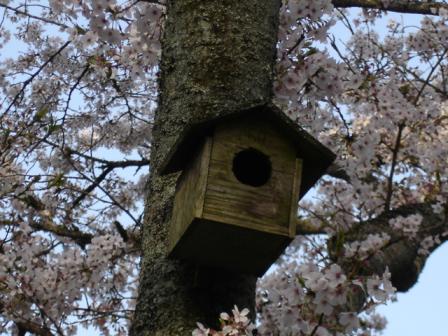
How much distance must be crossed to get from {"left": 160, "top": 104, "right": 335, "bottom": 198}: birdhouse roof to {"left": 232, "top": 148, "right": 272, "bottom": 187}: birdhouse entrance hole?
0.11 meters

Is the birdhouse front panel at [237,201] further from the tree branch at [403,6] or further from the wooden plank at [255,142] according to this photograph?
the tree branch at [403,6]

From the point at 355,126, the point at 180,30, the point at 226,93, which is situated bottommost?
the point at 226,93

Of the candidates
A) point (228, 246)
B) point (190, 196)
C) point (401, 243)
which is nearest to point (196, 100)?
point (190, 196)

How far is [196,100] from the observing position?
232cm

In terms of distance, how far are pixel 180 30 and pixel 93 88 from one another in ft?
13.2

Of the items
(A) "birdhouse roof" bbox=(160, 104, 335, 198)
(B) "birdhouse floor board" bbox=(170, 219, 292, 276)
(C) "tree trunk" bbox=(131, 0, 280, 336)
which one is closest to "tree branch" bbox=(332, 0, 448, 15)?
(C) "tree trunk" bbox=(131, 0, 280, 336)

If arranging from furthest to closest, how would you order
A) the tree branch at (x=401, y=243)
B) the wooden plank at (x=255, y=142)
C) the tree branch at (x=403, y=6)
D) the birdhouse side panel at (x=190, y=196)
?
the tree branch at (x=401, y=243) → the tree branch at (x=403, y=6) → the wooden plank at (x=255, y=142) → the birdhouse side panel at (x=190, y=196)

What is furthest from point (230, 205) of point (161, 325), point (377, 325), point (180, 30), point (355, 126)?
point (355, 126)

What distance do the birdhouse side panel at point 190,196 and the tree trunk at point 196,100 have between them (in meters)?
0.07

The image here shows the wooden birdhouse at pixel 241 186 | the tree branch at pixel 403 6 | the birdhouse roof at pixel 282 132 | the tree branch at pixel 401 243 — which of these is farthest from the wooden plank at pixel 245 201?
the tree branch at pixel 403 6

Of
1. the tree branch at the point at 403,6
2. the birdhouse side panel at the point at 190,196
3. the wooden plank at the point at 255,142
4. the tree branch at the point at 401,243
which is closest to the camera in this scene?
the birdhouse side panel at the point at 190,196

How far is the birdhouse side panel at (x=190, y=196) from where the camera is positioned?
2.04 m

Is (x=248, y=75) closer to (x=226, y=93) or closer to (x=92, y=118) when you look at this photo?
(x=226, y=93)

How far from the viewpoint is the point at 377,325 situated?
7.00 metres
